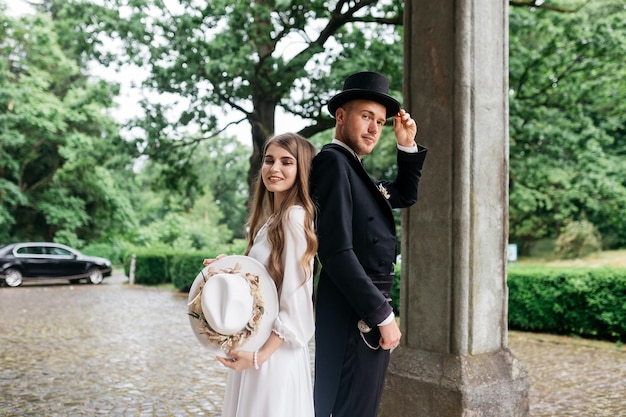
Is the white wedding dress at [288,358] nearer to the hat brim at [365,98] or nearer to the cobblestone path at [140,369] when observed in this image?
the hat brim at [365,98]

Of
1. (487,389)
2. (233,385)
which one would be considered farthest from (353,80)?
(487,389)

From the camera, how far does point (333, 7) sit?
11609 mm

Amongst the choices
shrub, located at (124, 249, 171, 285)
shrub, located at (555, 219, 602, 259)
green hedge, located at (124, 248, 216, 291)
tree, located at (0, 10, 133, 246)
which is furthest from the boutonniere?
shrub, located at (555, 219, 602, 259)

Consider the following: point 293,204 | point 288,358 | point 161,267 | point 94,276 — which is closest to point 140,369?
point 288,358

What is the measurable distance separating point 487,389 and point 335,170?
77.8 inches

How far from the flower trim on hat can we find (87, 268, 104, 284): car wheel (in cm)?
1932

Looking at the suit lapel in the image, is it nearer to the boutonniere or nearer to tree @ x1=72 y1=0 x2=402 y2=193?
the boutonniere

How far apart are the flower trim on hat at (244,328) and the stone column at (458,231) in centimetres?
181

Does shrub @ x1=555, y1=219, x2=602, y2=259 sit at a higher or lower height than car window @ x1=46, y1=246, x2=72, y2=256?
higher

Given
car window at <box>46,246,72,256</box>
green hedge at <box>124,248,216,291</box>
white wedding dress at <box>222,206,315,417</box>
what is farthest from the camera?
car window at <box>46,246,72,256</box>

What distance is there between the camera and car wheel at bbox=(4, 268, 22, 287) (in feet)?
59.9

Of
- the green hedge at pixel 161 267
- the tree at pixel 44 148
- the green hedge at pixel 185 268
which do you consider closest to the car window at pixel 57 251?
the green hedge at pixel 161 267

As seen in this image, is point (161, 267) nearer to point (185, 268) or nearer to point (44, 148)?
point (185, 268)

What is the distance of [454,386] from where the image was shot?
3480 millimetres
